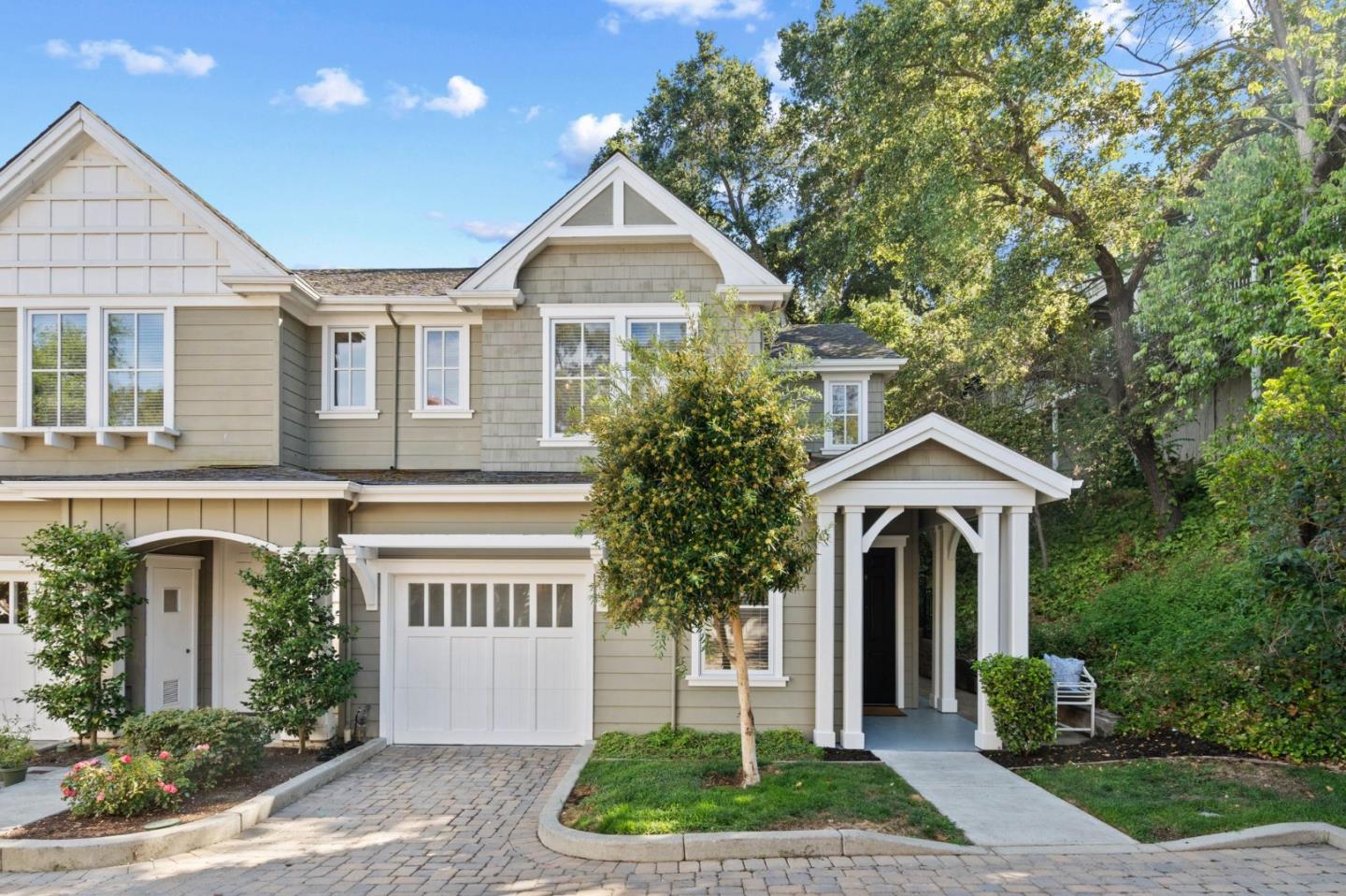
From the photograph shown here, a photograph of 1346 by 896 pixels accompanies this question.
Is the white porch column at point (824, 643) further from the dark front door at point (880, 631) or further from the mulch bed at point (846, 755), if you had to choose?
the dark front door at point (880, 631)

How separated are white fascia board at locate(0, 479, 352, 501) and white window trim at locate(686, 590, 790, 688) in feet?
15.3

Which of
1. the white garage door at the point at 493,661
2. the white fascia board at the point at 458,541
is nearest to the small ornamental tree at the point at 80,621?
the white fascia board at the point at 458,541

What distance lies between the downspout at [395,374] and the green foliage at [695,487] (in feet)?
16.2

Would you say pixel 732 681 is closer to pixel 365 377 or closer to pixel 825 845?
pixel 825 845

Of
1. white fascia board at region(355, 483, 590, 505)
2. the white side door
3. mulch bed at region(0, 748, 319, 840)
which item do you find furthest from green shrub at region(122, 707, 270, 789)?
white fascia board at region(355, 483, 590, 505)

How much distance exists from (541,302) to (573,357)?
2.90 feet

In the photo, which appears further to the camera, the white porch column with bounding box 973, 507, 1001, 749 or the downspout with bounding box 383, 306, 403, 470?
the downspout with bounding box 383, 306, 403, 470

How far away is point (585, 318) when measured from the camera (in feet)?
35.8

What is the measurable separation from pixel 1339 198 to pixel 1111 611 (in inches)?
265

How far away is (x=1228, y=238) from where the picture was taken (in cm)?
1186

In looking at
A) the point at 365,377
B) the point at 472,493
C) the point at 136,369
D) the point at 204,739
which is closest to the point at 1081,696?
the point at 472,493

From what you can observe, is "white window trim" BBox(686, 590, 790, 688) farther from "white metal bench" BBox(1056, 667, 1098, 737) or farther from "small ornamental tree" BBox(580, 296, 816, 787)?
"white metal bench" BBox(1056, 667, 1098, 737)

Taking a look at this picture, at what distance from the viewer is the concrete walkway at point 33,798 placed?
6.86m

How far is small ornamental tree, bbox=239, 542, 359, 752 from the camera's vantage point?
870 cm
